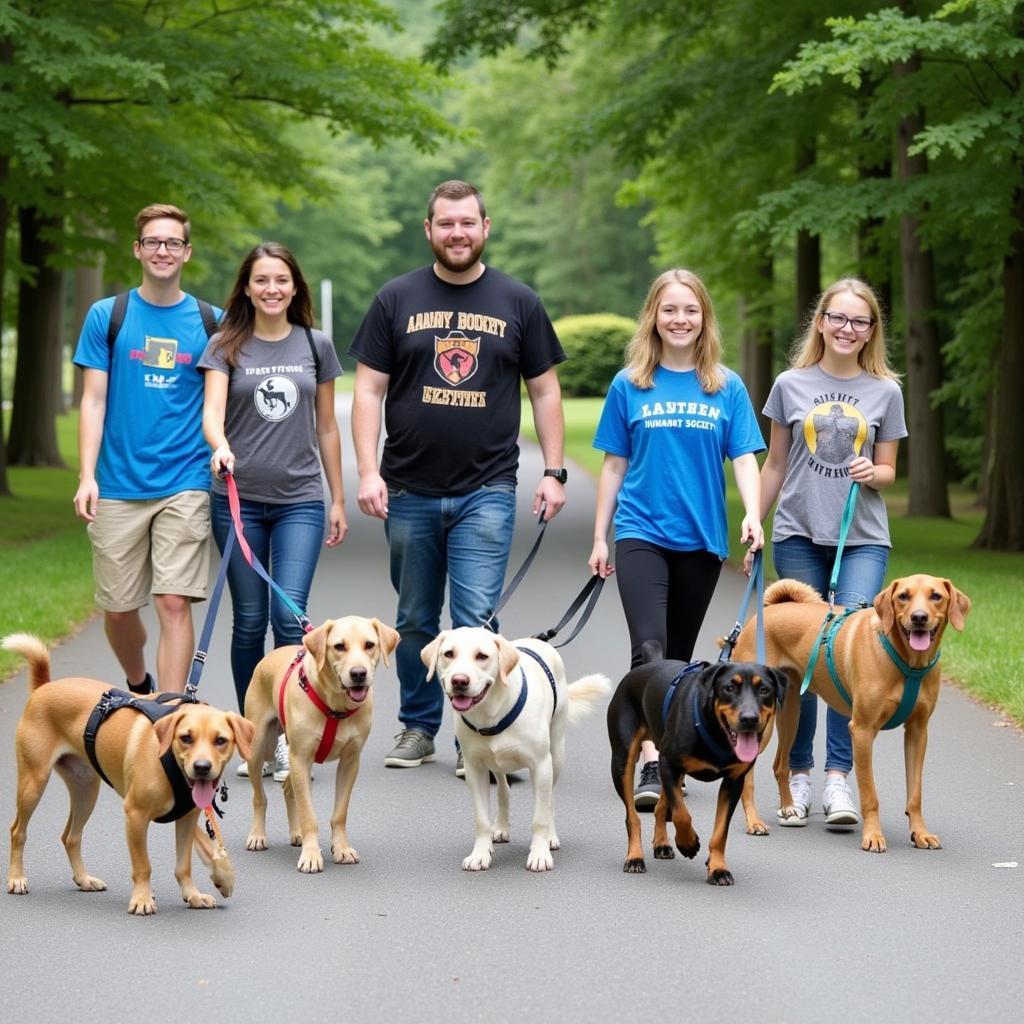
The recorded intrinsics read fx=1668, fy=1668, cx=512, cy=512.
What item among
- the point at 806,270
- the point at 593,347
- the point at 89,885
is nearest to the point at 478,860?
the point at 89,885

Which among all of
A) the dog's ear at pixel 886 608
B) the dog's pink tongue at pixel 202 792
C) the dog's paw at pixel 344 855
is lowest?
the dog's paw at pixel 344 855

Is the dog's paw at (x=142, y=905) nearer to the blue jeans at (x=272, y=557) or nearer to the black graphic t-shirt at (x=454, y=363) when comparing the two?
the blue jeans at (x=272, y=557)

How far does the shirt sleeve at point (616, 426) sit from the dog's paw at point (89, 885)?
2.77 m

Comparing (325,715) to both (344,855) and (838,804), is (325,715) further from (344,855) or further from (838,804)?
(838,804)

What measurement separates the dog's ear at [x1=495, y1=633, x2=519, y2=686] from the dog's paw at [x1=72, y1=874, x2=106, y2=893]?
5.40ft

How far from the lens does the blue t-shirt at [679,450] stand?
23.5 ft

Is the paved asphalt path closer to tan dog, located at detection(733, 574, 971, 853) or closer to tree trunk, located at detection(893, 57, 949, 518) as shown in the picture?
tan dog, located at detection(733, 574, 971, 853)

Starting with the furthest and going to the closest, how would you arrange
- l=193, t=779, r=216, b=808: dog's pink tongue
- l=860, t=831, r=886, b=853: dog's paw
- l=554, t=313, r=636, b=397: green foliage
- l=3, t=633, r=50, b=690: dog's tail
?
l=554, t=313, r=636, b=397: green foliage < l=860, t=831, r=886, b=853: dog's paw < l=3, t=633, r=50, b=690: dog's tail < l=193, t=779, r=216, b=808: dog's pink tongue

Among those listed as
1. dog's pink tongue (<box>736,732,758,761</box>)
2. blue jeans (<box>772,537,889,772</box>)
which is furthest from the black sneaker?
dog's pink tongue (<box>736,732,758,761</box>)

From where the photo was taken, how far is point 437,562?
26.7ft

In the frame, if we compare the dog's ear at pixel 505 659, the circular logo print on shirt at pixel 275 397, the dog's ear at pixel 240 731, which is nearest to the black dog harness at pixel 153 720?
the dog's ear at pixel 240 731

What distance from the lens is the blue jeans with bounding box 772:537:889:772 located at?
7395mm

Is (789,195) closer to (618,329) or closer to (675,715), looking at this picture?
(675,715)

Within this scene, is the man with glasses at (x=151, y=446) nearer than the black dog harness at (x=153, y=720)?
No
